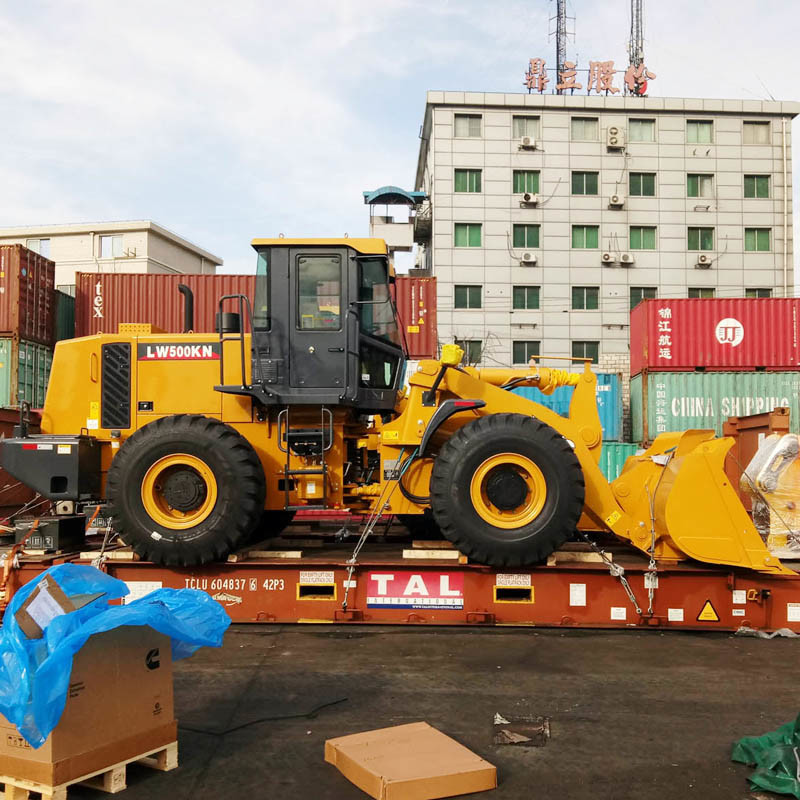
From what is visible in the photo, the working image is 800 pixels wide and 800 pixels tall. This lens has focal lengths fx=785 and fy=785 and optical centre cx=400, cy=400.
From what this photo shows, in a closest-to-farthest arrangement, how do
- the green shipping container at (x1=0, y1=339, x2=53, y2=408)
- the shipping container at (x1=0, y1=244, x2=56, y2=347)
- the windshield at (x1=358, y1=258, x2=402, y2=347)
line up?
the windshield at (x1=358, y1=258, x2=402, y2=347) → the green shipping container at (x1=0, y1=339, x2=53, y2=408) → the shipping container at (x1=0, y1=244, x2=56, y2=347)

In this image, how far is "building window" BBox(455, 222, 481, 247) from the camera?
127 feet

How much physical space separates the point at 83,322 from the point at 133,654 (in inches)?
744

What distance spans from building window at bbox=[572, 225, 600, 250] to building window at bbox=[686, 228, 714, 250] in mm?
4884

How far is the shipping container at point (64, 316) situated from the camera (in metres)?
21.1

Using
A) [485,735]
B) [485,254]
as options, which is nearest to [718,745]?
[485,735]

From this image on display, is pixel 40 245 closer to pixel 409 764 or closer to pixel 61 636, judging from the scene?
pixel 61 636

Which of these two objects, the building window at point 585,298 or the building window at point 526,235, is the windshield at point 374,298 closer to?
the building window at point 585,298

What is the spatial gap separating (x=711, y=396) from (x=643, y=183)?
20.9 m

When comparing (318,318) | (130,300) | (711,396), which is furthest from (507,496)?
(711,396)

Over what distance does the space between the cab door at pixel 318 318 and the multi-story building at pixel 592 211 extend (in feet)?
100

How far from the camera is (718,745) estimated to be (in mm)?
4516

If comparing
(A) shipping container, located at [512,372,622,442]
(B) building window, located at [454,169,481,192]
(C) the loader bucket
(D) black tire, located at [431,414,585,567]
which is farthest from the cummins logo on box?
(B) building window, located at [454,169,481,192]

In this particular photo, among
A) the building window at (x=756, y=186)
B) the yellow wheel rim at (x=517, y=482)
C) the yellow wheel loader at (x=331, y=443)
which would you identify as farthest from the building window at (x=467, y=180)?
the yellow wheel rim at (x=517, y=482)

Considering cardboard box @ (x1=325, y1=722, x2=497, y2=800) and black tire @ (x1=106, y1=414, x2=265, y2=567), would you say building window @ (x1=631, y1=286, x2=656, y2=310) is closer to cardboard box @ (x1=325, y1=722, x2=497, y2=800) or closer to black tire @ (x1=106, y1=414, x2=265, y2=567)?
black tire @ (x1=106, y1=414, x2=265, y2=567)
